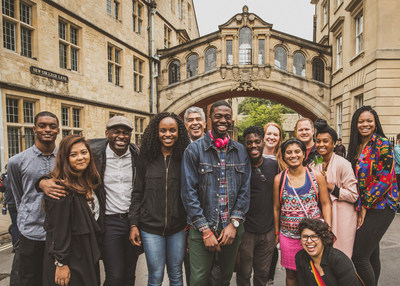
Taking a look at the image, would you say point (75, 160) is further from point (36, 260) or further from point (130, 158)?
point (36, 260)

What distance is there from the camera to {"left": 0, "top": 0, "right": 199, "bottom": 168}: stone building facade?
7824mm

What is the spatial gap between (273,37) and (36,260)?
16385mm

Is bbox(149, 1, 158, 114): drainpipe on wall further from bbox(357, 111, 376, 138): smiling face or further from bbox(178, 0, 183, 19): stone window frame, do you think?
bbox(357, 111, 376, 138): smiling face

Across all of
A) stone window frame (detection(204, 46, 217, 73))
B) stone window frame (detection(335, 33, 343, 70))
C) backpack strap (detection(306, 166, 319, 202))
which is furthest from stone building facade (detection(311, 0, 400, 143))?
backpack strap (detection(306, 166, 319, 202))

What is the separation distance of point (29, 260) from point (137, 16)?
14.5 metres

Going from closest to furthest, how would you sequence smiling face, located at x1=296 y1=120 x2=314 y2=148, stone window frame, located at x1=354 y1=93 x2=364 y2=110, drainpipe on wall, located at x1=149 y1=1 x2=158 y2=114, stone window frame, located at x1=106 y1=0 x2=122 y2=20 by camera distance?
1. smiling face, located at x1=296 y1=120 x2=314 y2=148
2. stone window frame, located at x1=354 y1=93 x2=364 y2=110
3. stone window frame, located at x1=106 y1=0 x2=122 y2=20
4. drainpipe on wall, located at x1=149 y1=1 x2=158 y2=114

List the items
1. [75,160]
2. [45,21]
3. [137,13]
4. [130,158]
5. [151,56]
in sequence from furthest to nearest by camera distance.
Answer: [151,56]
[137,13]
[45,21]
[130,158]
[75,160]

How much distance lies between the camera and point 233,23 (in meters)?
16.0

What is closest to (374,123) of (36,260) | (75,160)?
(75,160)

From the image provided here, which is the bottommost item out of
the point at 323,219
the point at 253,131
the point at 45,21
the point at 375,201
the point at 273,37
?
the point at 323,219

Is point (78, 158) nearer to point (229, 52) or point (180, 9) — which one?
point (229, 52)

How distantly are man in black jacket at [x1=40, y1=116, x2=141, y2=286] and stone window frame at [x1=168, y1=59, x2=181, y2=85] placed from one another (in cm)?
1493

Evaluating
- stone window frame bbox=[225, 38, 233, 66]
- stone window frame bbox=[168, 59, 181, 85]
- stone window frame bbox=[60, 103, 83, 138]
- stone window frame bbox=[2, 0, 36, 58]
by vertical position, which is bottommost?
stone window frame bbox=[60, 103, 83, 138]

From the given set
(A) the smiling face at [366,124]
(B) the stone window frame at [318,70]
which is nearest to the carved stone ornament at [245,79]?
(B) the stone window frame at [318,70]
